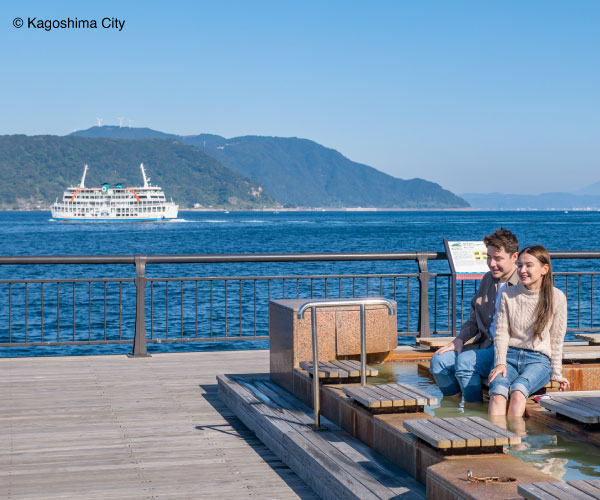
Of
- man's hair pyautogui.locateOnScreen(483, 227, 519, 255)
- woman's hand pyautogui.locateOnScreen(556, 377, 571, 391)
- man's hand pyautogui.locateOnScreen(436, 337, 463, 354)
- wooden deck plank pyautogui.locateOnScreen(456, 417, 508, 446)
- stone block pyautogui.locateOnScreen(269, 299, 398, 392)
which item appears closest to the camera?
wooden deck plank pyautogui.locateOnScreen(456, 417, 508, 446)

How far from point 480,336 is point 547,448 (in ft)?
4.94

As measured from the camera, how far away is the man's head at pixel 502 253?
18.2 feet

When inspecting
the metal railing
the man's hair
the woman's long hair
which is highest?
the man's hair

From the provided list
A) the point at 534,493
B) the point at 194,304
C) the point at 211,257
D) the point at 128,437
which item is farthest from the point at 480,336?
the point at 194,304

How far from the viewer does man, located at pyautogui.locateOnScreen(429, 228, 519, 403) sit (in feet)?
18.2

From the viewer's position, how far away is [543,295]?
5160 millimetres

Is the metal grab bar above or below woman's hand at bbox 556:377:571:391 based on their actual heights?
above

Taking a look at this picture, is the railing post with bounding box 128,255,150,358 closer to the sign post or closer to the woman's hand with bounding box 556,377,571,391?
the sign post

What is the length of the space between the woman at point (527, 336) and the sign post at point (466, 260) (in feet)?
10.6

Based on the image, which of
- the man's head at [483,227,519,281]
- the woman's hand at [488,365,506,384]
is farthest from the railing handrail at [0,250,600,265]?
the woman's hand at [488,365,506,384]

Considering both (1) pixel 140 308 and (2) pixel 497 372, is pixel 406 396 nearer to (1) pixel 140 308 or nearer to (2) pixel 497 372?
(2) pixel 497 372

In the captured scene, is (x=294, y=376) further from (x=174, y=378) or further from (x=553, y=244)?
(x=553, y=244)

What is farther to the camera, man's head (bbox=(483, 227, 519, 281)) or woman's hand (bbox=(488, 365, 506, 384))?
man's head (bbox=(483, 227, 519, 281))

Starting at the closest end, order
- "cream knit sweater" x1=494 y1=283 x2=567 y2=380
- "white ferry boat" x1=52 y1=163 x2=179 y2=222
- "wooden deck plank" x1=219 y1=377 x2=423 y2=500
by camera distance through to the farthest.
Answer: "wooden deck plank" x1=219 y1=377 x2=423 y2=500
"cream knit sweater" x1=494 y1=283 x2=567 y2=380
"white ferry boat" x1=52 y1=163 x2=179 y2=222
